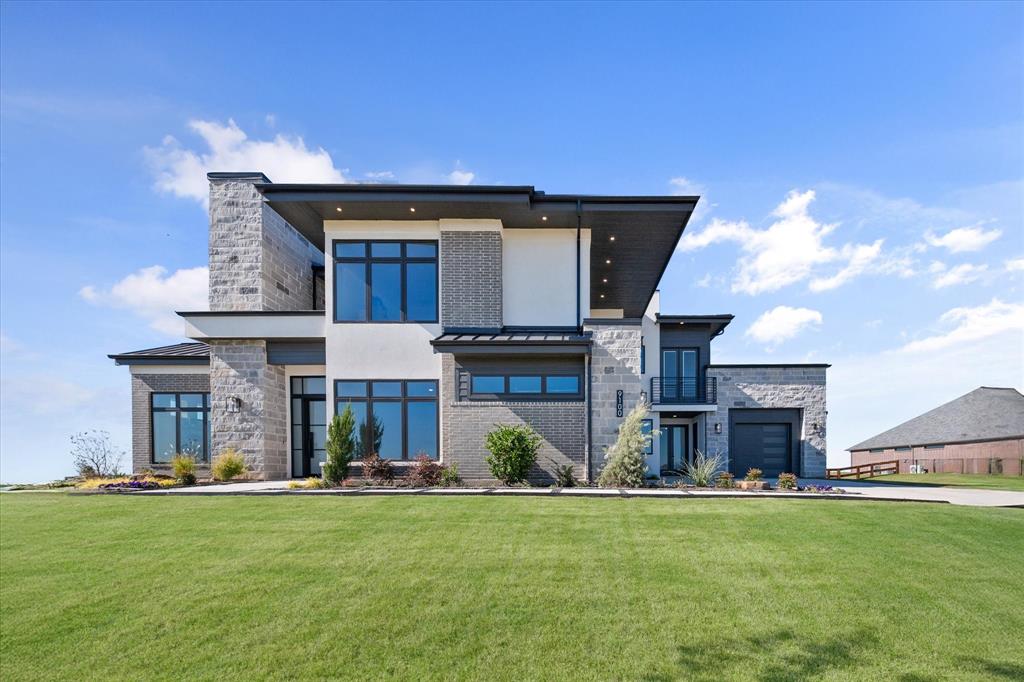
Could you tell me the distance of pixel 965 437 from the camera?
25.1m

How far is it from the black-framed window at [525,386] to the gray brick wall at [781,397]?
1083cm

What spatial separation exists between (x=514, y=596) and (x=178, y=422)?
16033 millimetres

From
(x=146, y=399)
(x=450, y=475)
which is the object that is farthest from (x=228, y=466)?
(x=450, y=475)

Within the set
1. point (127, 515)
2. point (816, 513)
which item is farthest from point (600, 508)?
point (127, 515)

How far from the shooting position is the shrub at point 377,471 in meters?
12.9

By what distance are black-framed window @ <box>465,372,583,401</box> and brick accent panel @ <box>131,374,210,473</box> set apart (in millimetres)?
9934

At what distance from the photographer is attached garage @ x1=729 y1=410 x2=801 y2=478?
21469mm

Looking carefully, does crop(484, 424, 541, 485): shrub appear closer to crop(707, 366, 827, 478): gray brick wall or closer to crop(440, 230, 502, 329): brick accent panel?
crop(440, 230, 502, 329): brick accent panel

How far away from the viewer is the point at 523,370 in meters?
13.1

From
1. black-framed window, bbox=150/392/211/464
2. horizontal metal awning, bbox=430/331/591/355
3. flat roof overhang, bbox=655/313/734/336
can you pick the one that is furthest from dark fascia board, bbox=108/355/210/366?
flat roof overhang, bbox=655/313/734/336

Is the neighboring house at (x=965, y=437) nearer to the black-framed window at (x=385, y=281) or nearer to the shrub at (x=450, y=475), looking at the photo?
the shrub at (x=450, y=475)

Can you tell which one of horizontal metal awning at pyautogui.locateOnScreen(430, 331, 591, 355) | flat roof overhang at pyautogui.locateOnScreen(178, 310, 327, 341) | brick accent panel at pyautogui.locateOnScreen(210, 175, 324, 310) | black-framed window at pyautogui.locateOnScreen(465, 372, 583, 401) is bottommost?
black-framed window at pyautogui.locateOnScreen(465, 372, 583, 401)

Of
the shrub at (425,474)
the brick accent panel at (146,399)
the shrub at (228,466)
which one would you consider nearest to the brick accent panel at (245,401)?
the shrub at (228,466)

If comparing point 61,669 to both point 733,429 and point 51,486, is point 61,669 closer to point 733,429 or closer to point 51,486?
point 51,486
